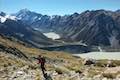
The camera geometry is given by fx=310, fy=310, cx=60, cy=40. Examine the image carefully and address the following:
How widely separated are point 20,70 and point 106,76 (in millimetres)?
7901

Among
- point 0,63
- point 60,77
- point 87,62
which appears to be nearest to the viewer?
point 60,77

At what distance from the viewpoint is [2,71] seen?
27203 millimetres

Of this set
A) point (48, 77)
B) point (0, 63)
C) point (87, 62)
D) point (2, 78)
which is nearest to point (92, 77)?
point (48, 77)

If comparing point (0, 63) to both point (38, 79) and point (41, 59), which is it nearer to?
point (41, 59)

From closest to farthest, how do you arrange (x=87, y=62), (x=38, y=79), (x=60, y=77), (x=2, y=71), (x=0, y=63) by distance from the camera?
1. (x=38, y=79)
2. (x=60, y=77)
3. (x=2, y=71)
4. (x=0, y=63)
5. (x=87, y=62)

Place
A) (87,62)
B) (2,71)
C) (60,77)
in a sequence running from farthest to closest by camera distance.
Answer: (87,62), (2,71), (60,77)

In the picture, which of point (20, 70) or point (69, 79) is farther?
point (20, 70)

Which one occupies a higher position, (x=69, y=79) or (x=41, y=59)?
(x=41, y=59)

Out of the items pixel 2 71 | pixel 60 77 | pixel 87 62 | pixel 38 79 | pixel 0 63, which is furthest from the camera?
pixel 87 62

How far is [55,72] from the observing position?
27.9 m

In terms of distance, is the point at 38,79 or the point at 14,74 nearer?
the point at 38,79

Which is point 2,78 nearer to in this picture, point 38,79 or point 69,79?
point 38,79

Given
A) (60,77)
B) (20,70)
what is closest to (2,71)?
(20,70)

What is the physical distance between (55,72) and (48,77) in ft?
9.74
